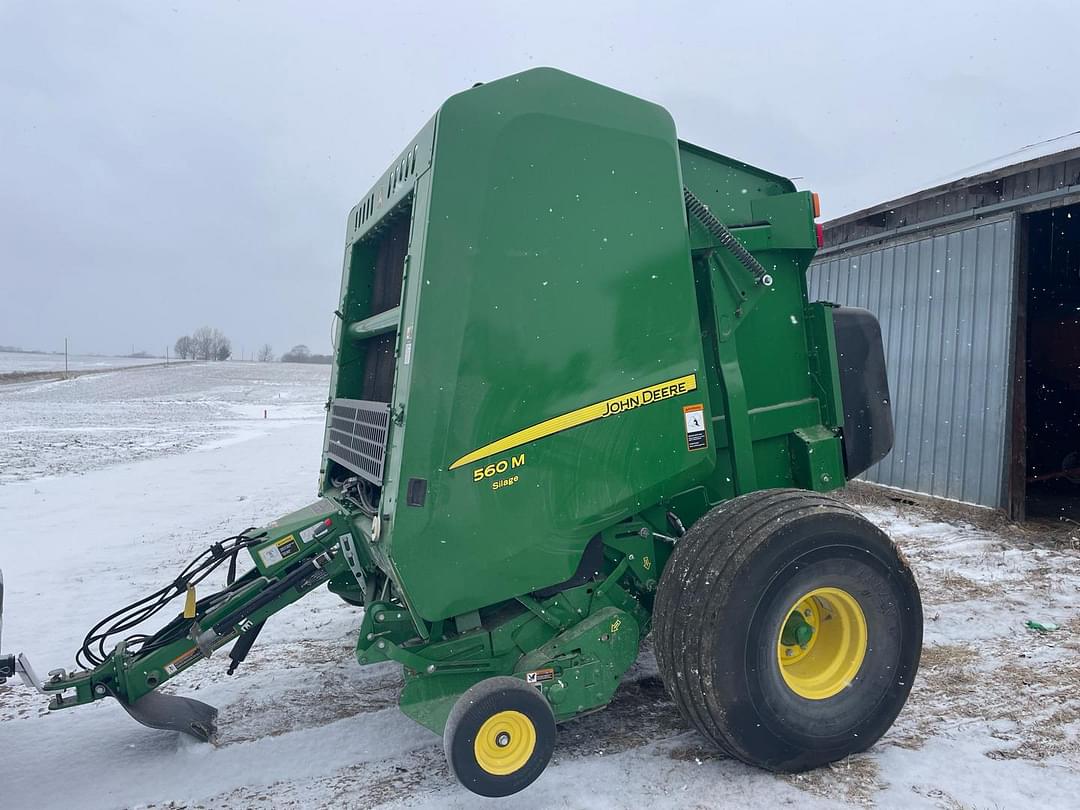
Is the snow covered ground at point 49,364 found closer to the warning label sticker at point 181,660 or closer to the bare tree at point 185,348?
the bare tree at point 185,348

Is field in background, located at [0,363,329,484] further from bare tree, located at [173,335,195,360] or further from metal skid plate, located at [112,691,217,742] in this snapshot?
bare tree, located at [173,335,195,360]

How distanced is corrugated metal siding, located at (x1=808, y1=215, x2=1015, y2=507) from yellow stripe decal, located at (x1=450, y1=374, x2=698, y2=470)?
6.06m

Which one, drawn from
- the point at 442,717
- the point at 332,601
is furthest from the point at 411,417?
the point at 332,601

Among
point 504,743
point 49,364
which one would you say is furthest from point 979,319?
point 49,364

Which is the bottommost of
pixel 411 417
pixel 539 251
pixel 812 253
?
pixel 411 417

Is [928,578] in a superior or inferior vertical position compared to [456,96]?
inferior

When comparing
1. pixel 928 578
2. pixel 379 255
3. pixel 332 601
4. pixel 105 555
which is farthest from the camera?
pixel 105 555

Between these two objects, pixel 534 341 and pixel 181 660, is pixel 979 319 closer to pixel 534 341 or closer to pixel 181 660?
pixel 534 341

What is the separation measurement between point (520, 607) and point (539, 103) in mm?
2001

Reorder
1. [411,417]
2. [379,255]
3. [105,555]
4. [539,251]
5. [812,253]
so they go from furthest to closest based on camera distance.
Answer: [105,555], [379,255], [812,253], [539,251], [411,417]

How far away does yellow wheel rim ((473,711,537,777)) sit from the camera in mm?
2746

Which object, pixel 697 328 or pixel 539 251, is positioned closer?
pixel 539 251

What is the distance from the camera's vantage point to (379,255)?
4297 millimetres

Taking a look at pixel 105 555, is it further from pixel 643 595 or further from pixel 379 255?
pixel 643 595
